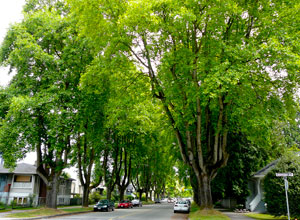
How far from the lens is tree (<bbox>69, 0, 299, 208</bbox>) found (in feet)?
48.0

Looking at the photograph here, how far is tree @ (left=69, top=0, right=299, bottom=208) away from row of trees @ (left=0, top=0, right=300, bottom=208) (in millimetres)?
71

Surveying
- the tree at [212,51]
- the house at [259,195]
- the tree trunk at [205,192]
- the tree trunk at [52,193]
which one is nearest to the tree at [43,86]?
the tree trunk at [52,193]

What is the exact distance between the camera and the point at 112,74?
19172 millimetres

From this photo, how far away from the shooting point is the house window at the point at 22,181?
1361 inches

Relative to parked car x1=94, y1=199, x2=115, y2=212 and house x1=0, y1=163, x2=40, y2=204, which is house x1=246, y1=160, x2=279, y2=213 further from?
house x1=0, y1=163, x2=40, y2=204

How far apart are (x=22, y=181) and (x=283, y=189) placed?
31205 millimetres

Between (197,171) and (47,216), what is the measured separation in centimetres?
1157

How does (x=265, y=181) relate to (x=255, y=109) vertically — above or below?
below

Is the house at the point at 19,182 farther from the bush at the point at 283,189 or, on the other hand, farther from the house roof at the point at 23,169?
the bush at the point at 283,189

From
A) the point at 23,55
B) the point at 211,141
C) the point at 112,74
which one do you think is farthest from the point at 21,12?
the point at 211,141

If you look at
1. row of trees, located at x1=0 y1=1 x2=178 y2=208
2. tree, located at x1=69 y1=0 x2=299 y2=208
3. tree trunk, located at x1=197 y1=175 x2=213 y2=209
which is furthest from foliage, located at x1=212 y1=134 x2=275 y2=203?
row of trees, located at x1=0 y1=1 x2=178 y2=208

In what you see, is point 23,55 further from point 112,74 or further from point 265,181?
point 265,181

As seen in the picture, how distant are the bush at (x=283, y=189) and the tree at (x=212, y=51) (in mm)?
2443

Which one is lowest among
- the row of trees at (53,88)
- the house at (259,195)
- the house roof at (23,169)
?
the house at (259,195)
